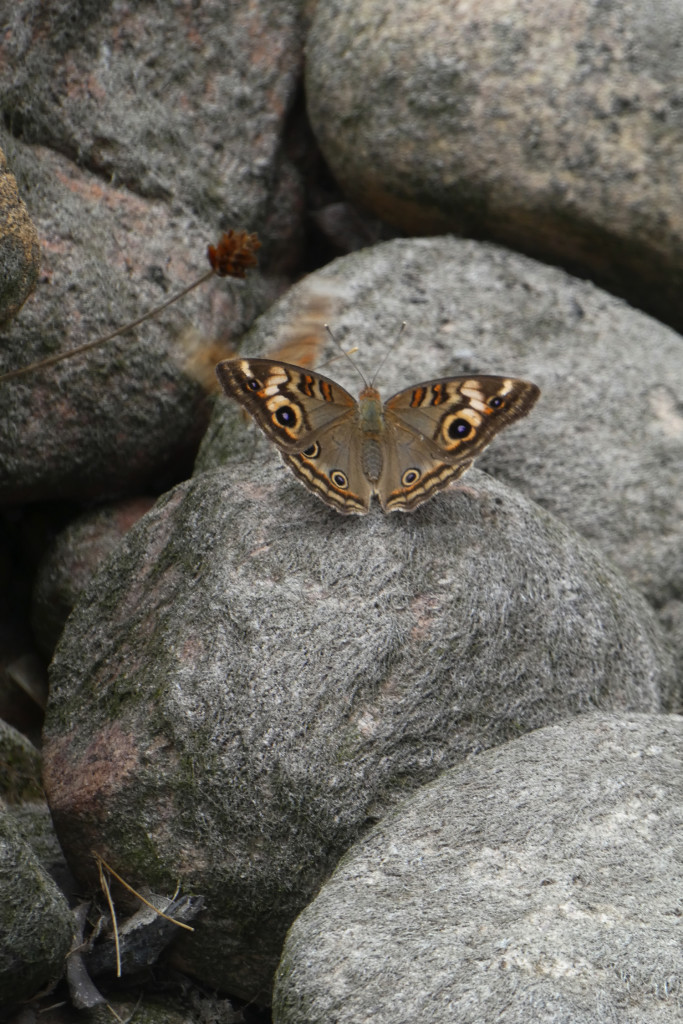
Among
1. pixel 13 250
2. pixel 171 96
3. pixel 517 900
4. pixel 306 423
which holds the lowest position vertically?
pixel 517 900

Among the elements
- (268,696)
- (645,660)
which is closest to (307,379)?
(268,696)

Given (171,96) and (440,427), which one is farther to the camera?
(171,96)

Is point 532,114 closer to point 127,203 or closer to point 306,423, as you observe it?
point 127,203

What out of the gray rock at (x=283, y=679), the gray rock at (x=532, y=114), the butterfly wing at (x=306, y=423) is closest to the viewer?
the gray rock at (x=283, y=679)

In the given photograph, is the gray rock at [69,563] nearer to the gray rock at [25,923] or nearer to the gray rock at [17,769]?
the gray rock at [17,769]

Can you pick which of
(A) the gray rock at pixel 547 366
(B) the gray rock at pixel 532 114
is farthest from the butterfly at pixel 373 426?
(B) the gray rock at pixel 532 114

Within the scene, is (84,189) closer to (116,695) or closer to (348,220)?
(348,220)

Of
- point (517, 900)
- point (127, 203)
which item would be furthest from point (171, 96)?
point (517, 900)

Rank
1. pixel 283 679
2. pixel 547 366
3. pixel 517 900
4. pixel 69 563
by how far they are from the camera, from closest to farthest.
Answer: pixel 517 900, pixel 283 679, pixel 69 563, pixel 547 366
